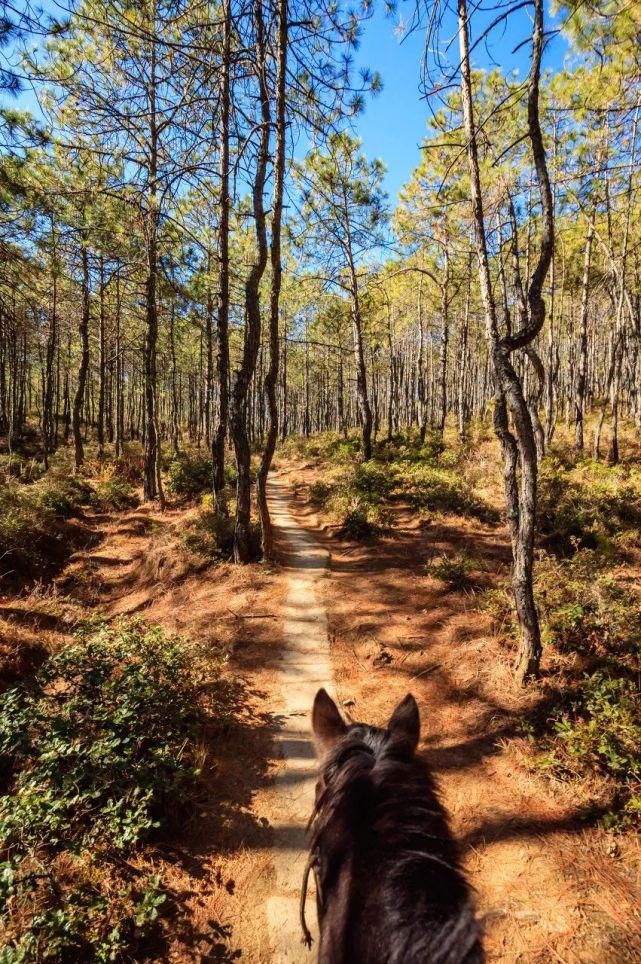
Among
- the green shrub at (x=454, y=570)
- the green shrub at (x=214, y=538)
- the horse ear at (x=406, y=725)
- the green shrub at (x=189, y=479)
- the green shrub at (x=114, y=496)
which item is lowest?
the green shrub at (x=454, y=570)

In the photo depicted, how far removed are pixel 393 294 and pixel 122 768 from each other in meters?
19.6

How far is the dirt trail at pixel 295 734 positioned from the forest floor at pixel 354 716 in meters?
0.01

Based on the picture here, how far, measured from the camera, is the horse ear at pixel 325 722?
200 centimetres

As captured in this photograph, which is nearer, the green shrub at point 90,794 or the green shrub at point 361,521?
the green shrub at point 90,794

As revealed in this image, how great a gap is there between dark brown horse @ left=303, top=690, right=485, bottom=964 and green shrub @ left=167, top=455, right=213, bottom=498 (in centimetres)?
1318

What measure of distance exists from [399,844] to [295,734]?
332 cm

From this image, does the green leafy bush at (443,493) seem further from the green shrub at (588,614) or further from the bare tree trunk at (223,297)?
the bare tree trunk at (223,297)

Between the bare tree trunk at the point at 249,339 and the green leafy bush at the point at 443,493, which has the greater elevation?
the bare tree trunk at the point at 249,339

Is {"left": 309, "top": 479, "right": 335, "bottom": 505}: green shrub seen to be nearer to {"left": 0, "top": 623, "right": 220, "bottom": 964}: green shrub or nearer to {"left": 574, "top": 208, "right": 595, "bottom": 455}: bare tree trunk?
{"left": 0, "top": 623, "right": 220, "bottom": 964}: green shrub

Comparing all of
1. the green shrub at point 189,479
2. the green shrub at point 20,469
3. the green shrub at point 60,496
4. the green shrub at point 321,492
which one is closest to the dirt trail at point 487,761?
the green shrub at point 321,492

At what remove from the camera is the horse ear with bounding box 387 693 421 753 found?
1.77 m

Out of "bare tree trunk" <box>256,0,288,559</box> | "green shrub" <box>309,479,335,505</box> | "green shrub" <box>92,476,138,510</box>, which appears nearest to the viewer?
"bare tree trunk" <box>256,0,288,559</box>

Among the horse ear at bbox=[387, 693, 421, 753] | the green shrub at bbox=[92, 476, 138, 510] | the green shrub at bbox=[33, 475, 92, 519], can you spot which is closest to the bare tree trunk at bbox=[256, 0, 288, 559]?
the horse ear at bbox=[387, 693, 421, 753]

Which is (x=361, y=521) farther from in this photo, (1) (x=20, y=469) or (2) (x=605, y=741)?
(1) (x=20, y=469)
